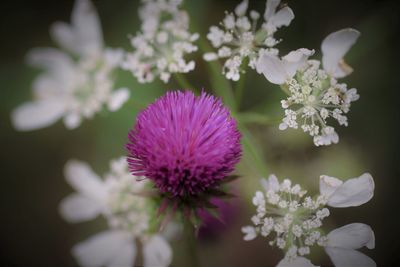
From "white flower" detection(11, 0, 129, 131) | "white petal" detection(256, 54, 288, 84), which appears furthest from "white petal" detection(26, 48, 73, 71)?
"white petal" detection(256, 54, 288, 84)

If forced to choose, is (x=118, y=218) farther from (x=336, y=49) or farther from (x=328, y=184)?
(x=336, y=49)

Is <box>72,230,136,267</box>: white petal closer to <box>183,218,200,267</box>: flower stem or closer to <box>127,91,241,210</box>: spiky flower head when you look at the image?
<box>183,218,200,267</box>: flower stem

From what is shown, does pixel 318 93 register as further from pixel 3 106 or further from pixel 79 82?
pixel 3 106

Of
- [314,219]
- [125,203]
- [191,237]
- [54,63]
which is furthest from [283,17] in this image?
[54,63]

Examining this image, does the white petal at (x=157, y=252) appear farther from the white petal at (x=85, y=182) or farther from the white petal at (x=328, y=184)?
the white petal at (x=328, y=184)

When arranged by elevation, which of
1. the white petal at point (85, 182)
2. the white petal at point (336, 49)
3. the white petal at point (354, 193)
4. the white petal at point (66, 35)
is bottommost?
the white petal at point (354, 193)

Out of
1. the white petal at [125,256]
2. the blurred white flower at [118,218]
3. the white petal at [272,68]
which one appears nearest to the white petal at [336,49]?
the white petal at [272,68]
